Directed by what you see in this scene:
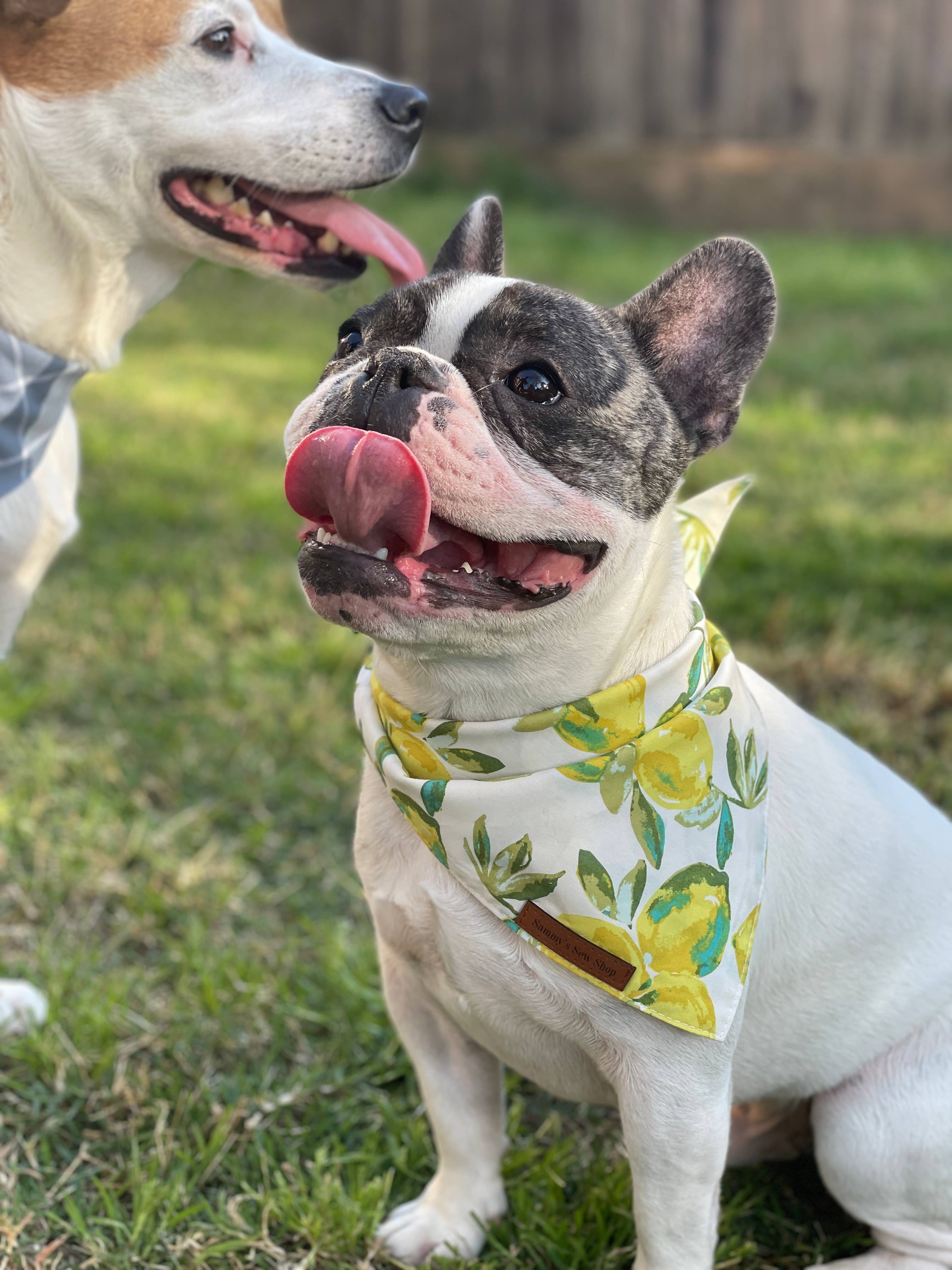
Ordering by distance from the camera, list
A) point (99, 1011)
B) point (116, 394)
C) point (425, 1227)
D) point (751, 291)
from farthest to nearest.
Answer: point (116, 394), point (99, 1011), point (425, 1227), point (751, 291)

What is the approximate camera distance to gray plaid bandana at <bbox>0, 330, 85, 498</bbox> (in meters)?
2.22

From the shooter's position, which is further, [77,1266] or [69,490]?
[69,490]

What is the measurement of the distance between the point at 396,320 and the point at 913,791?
1159 millimetres

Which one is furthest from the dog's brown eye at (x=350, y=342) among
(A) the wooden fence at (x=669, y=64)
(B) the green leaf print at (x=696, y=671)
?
(A) the wooden fence at (x=669, y=64)

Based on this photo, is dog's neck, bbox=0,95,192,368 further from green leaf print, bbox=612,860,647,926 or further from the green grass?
green leaf print, bbox=612,860,647,926

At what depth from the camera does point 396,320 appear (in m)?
1.73

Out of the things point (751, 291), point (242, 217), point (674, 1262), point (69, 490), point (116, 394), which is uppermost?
point (751, 291)

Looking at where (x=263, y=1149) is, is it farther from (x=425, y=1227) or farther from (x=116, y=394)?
(x=116, y=394)

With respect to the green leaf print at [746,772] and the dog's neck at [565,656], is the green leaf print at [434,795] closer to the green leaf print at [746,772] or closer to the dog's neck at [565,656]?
the dog's neck at [565,656]

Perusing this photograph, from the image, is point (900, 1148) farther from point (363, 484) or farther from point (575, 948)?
point (363, 484)

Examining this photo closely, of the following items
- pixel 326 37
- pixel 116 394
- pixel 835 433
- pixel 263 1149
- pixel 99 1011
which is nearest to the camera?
pixel 263 1149

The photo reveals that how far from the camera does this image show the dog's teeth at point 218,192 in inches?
95.4

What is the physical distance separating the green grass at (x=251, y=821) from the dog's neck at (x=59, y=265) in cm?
43

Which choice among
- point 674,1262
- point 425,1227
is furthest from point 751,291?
point 425,1227
